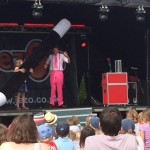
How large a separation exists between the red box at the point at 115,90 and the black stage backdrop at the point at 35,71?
160cm

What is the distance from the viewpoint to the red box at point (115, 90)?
42.7 ft

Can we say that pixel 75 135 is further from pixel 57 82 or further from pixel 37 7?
pixel 57 82

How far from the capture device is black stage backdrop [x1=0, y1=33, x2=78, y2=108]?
44.7 feet


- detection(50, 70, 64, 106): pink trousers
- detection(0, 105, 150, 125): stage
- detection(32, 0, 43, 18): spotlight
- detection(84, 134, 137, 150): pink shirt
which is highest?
detection(32, 0, 43, 18): spotlight

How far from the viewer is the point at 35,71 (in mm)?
14000

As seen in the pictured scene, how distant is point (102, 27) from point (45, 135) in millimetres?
10281

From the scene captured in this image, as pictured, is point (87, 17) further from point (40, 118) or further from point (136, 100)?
point (40, 118)

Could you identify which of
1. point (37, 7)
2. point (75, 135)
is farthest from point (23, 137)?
point (37, 7)

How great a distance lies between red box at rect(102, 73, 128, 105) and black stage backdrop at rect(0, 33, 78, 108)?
1.60m

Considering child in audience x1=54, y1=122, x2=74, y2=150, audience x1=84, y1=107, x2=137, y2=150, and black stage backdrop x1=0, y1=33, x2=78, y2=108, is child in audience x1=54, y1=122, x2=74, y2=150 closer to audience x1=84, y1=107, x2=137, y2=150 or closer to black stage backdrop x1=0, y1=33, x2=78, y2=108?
audience x1=84, y1=107, x2=137, y2=150

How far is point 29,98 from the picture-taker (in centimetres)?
1377

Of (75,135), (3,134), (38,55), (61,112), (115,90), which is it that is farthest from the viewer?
(115,90)

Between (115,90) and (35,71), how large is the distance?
8.57 feet

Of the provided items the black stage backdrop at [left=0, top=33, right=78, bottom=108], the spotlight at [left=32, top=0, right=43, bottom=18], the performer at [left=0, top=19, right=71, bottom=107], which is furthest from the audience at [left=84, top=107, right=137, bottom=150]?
the black stage backdrop at [left=0, top=33, right=78, bottom=108]
